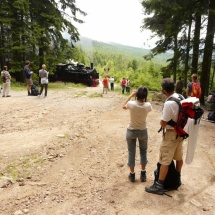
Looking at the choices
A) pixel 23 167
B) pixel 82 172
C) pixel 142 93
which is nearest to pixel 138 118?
pixel 142 93

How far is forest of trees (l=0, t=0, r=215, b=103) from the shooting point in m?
12.4

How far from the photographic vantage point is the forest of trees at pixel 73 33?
40.6ft

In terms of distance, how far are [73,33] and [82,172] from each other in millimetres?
17995

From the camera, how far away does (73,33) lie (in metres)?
20.9

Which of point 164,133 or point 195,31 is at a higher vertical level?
point 195,31

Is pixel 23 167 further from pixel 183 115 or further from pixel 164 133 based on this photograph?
pixel 183 115

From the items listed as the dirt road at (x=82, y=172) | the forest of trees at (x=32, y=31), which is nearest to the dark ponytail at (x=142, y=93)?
the dirt road at (x=82, y=172)

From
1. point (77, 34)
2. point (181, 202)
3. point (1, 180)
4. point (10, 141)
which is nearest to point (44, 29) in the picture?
point (77, 34)

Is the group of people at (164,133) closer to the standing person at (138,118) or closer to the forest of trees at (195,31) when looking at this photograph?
the standing person at (138,118)

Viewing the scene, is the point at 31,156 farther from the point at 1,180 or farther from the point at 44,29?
the point at 44,29

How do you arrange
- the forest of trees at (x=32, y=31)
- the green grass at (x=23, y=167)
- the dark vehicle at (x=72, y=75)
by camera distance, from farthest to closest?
1. the dark vehicle at (x=72, y=75)
2. the forest of trees at (x=32, y=31)
3. the green grass at (x=23, y=167)

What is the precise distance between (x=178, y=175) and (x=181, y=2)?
35.2 feet

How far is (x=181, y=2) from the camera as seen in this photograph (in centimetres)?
1235

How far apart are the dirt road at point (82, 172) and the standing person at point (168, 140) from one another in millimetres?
220
